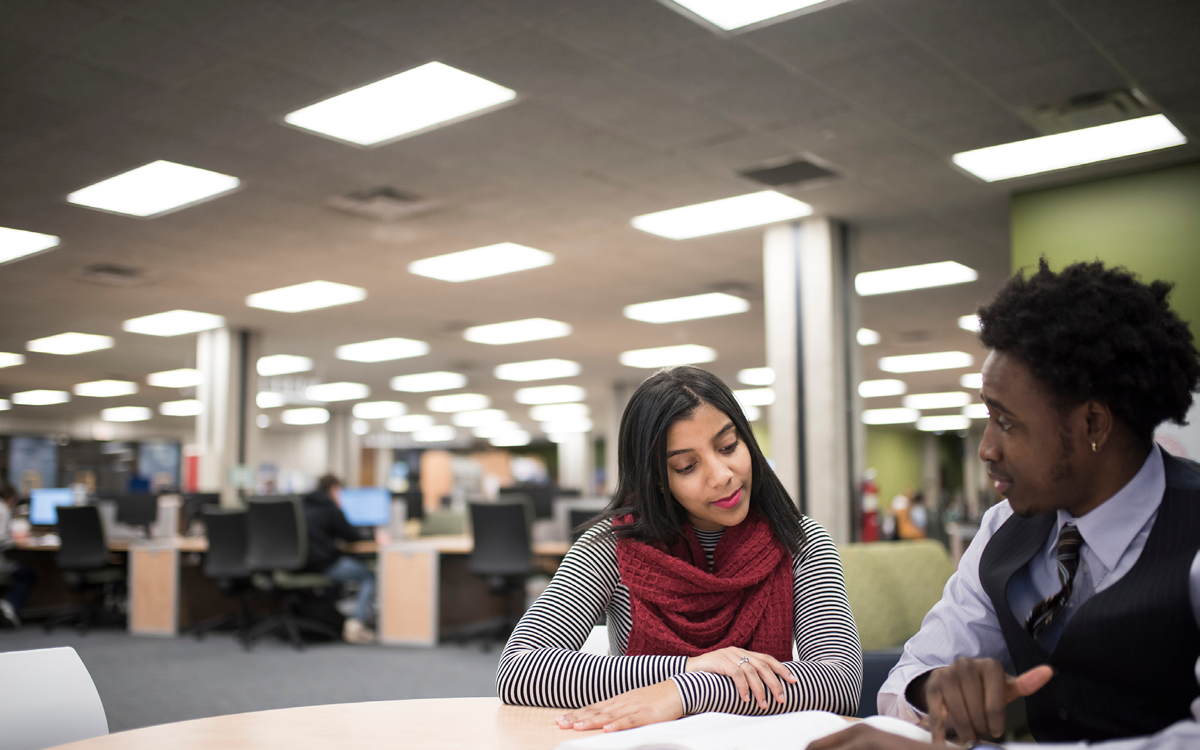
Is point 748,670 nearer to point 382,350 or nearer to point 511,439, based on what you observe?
point 382,350

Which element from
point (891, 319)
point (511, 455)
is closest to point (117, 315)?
point (891, 319)

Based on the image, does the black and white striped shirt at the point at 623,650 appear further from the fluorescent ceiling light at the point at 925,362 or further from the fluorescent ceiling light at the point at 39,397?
the fluorescent ceiling light at the point at 39,397

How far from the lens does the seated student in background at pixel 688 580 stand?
1430 millimetres

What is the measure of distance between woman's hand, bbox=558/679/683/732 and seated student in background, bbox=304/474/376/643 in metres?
6.59

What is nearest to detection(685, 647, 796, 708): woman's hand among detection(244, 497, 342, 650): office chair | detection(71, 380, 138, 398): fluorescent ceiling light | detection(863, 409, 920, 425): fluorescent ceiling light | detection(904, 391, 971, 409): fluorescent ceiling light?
detection(244, 497, 342, 650): office chair

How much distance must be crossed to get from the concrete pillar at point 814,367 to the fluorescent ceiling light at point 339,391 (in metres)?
9.94

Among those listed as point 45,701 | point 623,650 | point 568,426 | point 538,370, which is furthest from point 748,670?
point 568,426

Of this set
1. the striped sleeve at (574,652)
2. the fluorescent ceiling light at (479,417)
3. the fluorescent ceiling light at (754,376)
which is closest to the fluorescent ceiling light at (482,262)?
Result: the striped sleeve at (574,652)

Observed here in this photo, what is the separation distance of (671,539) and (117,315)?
9.53 m

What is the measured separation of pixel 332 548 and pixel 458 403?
10935 mm

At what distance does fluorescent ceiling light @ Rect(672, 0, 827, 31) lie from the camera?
3.81m

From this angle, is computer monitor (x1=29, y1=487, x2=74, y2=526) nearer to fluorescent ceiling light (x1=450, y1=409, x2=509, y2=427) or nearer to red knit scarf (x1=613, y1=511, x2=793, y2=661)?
red knit scarf (x1=613, y1=511, x2=793, y2=661)

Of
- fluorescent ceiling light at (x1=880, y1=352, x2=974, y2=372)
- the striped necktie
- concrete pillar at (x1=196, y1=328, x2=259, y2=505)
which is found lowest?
the striped necktie

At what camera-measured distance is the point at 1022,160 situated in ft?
18.7
